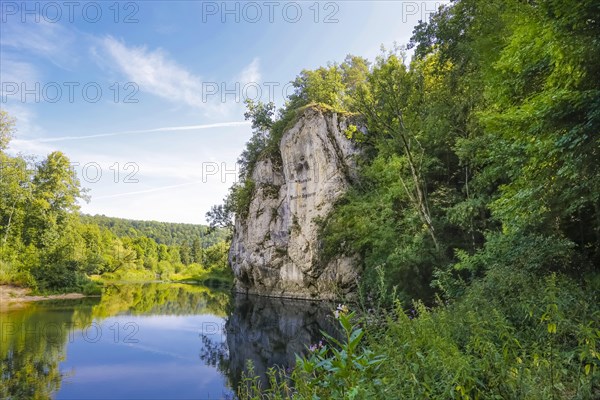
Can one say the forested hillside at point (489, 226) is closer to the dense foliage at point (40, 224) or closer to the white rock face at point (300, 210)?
the white rock face at point (300, 210)

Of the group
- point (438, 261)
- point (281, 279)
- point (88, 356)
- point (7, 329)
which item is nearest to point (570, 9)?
point (438, 261)

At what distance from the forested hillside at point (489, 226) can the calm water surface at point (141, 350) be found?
2.74 meters

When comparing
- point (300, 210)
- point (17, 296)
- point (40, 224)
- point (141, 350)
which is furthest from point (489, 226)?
point (40, 224)

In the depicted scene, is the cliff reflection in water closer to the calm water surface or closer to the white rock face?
the calm water surface

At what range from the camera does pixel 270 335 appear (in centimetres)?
1401

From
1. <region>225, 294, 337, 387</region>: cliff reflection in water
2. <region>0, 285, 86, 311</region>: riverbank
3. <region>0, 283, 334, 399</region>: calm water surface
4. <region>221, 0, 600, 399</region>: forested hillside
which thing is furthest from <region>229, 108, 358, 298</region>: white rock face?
<region>0, 285, 86, 311</region>: riverbank

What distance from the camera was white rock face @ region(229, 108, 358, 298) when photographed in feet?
89.7

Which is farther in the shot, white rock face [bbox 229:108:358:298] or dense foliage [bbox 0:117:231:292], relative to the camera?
dense foliage [bbox 0:117:231:292]

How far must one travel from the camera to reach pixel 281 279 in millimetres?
29812

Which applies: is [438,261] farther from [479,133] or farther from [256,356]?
[256,356]

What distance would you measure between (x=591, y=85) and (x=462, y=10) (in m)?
10.3

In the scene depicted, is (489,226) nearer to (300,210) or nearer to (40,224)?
(300,210)

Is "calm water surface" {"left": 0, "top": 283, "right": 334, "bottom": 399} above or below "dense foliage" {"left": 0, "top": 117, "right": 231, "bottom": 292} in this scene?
below

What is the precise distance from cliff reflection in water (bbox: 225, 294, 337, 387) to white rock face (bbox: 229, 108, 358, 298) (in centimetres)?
555
